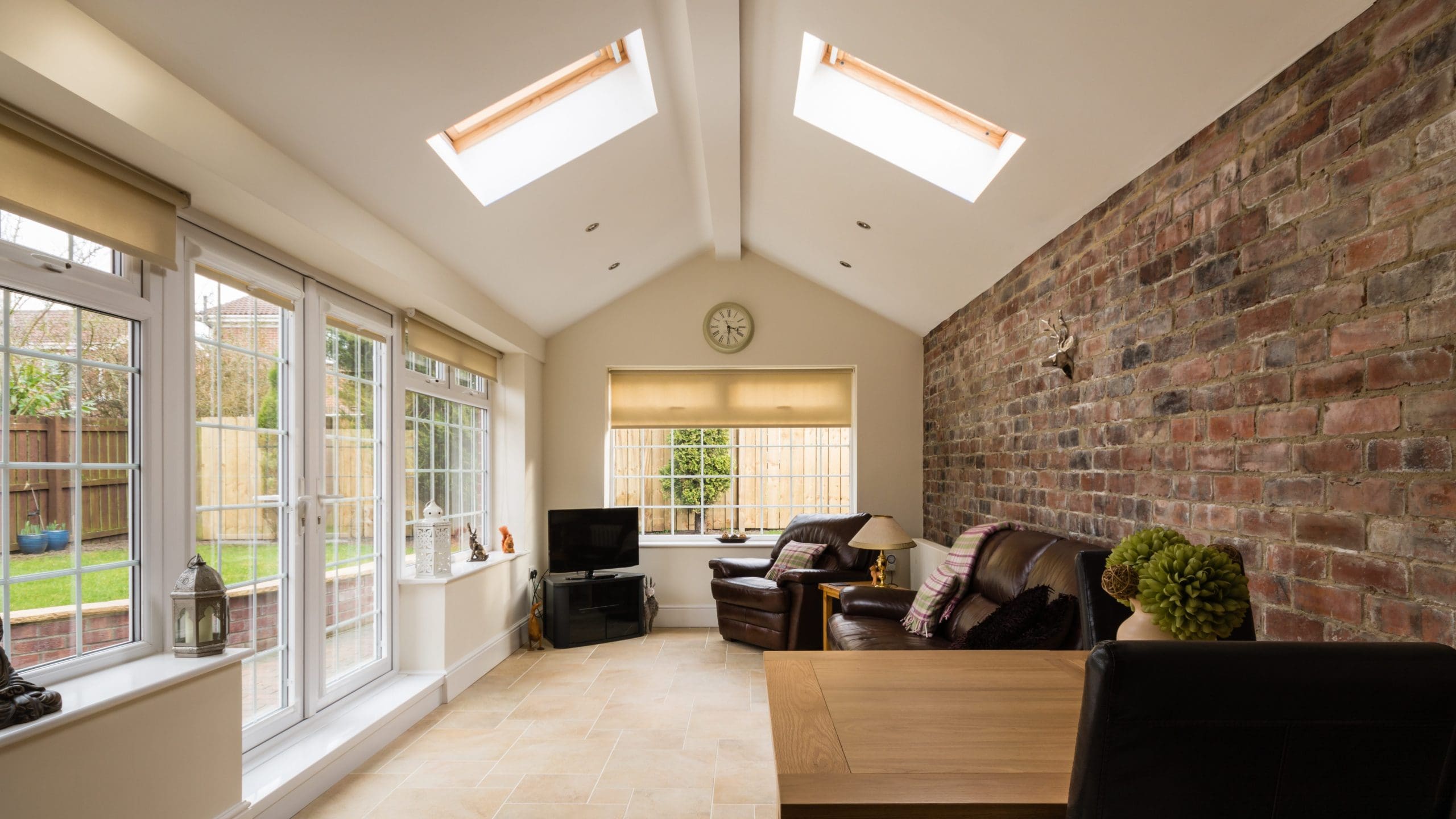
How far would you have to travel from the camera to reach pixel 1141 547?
145 cm

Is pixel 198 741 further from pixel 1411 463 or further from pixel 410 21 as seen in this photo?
pixel 1411 463

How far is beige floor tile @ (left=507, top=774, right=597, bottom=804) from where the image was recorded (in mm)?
3309

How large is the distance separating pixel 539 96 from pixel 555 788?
9.97 ft

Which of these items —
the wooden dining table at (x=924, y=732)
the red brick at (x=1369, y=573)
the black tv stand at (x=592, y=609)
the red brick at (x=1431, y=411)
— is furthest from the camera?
the black tv stand at (x=592, y=609)

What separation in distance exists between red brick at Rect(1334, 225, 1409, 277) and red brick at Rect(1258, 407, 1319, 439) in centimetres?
36

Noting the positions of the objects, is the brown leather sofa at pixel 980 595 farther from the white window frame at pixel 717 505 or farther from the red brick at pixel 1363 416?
the white window frame at pixel 717 505

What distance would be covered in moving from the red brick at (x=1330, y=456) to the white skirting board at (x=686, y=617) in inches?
204

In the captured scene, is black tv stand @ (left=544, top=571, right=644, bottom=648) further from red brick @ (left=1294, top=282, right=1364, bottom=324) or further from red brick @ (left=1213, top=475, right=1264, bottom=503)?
red brick @ (left=1294, top=282, right=1364, bottom=324)

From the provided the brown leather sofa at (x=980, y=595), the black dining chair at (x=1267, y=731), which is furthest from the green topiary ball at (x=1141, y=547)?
the brown leather sofa at (x=980, y=595)

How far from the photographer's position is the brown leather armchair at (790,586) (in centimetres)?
554

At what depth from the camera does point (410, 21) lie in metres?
2.49

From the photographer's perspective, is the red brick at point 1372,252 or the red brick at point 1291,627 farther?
the red brick at point 1291,627

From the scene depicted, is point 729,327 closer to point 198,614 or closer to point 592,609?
point 592,609

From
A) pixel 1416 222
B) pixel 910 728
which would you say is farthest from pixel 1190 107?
pixel 910 728
